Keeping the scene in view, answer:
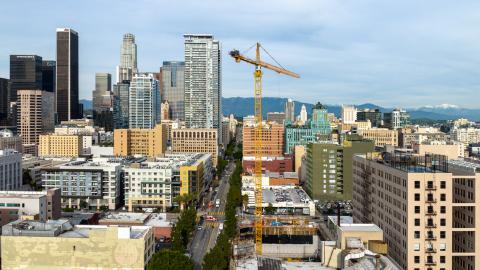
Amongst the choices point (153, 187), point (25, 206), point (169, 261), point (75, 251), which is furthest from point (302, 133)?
point (75, 251)

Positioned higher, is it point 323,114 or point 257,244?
point 323,114

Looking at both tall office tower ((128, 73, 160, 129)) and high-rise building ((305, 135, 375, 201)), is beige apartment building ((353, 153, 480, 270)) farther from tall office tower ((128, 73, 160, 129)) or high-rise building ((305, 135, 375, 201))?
tall office tower ((128, 73, 160, 129))

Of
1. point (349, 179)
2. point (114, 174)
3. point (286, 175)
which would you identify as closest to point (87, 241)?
point (114, 174)

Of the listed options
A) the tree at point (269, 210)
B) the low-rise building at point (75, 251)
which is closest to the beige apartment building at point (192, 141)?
the tree at point (269, 210)

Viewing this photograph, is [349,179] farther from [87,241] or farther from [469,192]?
[87,241]

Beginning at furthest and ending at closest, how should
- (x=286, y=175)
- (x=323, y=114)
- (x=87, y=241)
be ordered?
(x=323, y=114) → (x=286, y=175) → (x=87, y=241)
